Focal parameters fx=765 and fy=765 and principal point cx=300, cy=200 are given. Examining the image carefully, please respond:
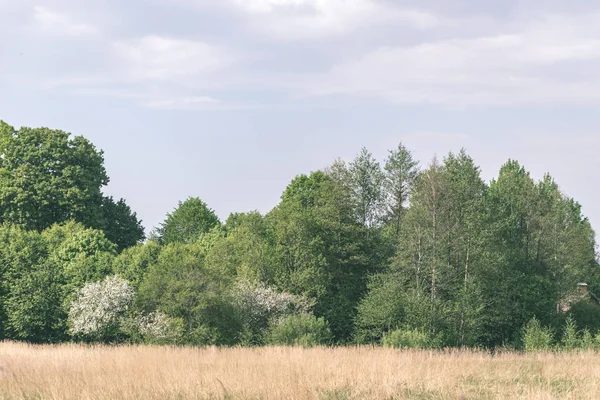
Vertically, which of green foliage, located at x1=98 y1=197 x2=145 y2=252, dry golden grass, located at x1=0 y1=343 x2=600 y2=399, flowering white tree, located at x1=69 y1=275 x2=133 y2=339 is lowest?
dry golden grass, located at x1=0 y1=343 x2=600 y2=399

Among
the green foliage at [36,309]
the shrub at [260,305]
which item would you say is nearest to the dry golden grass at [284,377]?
the shrub at [260,305]

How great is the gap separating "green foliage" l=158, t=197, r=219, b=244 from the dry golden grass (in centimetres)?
5229

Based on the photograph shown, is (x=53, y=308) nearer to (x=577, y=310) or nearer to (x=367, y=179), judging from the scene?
(x=367, y=179)

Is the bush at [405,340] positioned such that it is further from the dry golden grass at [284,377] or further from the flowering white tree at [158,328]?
the flowering white tree at [158,328]

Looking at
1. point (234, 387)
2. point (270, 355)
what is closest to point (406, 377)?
point (234, 387)

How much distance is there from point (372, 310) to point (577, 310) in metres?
23.7

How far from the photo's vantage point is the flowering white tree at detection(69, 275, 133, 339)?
138 ft

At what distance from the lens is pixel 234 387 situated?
64.8ft

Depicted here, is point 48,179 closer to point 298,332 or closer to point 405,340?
point 298,332

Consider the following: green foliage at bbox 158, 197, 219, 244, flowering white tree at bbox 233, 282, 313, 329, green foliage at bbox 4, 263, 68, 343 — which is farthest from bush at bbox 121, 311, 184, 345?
green foliage at bbox 158, 197, 219, 244

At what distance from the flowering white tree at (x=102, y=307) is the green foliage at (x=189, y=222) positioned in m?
35.9

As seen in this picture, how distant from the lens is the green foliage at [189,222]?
8062cm

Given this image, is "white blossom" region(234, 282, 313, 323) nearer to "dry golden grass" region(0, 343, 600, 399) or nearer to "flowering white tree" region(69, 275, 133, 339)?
"flowering white tree" region(69, 275, 133, 339)

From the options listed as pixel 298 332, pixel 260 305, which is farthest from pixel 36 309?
pixel 298 332
